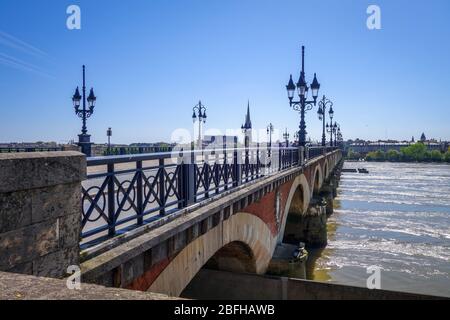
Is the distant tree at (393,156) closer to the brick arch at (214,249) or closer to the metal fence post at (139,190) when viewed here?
the brick arch at (214,249)

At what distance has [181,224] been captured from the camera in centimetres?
562

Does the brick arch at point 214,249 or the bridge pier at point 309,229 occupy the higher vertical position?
the brick arch at point 214,249

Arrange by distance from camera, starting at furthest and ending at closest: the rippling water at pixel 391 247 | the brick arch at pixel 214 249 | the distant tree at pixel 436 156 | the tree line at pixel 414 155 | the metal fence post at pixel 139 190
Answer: the tree line at pixel 414 155 < the distant tree at pixel 436 156 < the rippling water at pixel 391 247 < the brick arch at pixel 214 249 < the metal fence post at pixel 139 190

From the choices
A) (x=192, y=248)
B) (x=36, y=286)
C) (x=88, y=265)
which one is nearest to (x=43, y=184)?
(x=88, y=265)

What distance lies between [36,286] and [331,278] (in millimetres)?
16560

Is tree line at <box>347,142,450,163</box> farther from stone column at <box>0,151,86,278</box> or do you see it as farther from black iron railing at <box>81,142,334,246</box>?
stone column at <box>0,151,86,278</box>

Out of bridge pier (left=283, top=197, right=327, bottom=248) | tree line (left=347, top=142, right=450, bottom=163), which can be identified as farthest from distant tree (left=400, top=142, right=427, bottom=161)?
bridge pier (left=283, top=197, right=327, bottom=248)

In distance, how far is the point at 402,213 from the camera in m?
31.7

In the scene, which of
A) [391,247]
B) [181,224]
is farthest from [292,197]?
[181,224]

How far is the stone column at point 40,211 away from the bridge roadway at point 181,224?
0.31 meters

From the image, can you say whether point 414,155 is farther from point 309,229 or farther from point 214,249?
point 214,249

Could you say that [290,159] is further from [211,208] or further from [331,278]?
[211,208]

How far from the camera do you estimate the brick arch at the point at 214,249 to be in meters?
5.83

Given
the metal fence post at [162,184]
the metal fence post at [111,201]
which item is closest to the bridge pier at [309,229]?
the metal fence post at [162,184]
